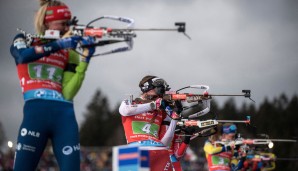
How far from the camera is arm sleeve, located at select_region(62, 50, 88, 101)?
942cm

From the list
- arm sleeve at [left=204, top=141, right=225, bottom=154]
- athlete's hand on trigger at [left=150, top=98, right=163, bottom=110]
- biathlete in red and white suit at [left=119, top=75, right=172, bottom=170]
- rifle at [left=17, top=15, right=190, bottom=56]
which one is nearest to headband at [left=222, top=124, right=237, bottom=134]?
arm sleeve at [left=204, top=141, right=225, bottom=154]

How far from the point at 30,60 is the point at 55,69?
323 mm

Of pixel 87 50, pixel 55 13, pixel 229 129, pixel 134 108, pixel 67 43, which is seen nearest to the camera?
pixel 67 43

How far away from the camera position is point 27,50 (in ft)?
30.9

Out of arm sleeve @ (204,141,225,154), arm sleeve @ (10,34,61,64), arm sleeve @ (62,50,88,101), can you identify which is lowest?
arm sleeve @ (204,141,225,154)

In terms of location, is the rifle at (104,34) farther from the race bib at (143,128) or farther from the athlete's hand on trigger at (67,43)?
the race bib at (143,128)

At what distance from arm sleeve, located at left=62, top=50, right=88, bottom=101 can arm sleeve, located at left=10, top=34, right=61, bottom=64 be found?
356 millimetres

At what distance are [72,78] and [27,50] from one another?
600 mm

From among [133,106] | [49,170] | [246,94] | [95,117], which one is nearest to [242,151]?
[246,94]

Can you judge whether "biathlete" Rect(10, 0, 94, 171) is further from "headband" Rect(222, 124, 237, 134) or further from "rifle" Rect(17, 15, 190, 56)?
"headband" Rect(222, 124, 237, 134)

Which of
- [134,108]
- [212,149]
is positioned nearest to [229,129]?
[212,149]

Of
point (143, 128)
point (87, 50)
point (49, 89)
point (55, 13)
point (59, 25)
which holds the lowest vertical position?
point (143, 128)

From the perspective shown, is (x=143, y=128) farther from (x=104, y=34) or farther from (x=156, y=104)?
(x=104, y=34)

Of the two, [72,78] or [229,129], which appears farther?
[229,129]
